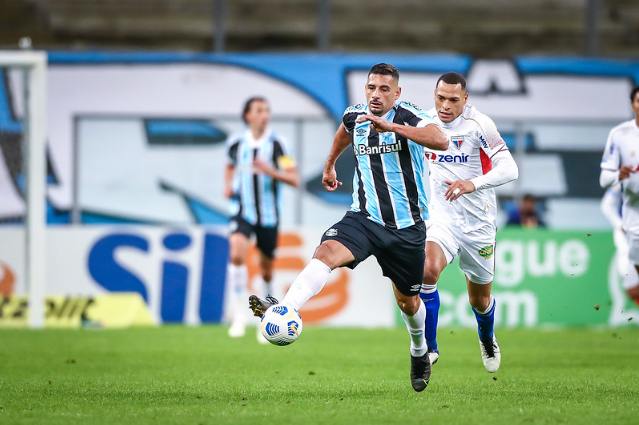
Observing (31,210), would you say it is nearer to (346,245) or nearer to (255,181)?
(255,181)

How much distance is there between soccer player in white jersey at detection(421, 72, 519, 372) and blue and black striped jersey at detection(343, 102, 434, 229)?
3.16ft

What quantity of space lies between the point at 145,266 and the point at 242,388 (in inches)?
297

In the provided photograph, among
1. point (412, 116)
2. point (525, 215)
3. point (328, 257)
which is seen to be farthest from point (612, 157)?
point (525, 215)

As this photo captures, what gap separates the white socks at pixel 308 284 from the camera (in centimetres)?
647

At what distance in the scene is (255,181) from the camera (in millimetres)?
12344

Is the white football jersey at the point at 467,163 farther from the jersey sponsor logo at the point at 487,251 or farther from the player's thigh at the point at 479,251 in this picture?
the jersey sponsor logo at the point at 487,251

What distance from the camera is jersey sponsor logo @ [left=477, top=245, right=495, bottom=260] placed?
27.0 feet

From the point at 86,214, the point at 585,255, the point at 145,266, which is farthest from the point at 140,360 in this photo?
the point at 86,214

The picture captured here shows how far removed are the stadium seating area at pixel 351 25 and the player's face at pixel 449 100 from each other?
13066 mm

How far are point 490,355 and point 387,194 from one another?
2.12 metres

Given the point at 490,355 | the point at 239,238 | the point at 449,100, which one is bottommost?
the point at 490,355

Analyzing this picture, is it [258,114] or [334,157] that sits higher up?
[258,114]

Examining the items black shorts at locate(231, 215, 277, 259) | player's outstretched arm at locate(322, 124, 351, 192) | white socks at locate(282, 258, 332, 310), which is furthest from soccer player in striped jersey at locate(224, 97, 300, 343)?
white socks at locate(282, 258, 332, 310)

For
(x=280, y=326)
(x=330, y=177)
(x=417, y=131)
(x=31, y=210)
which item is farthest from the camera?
(x=31, y=210)
